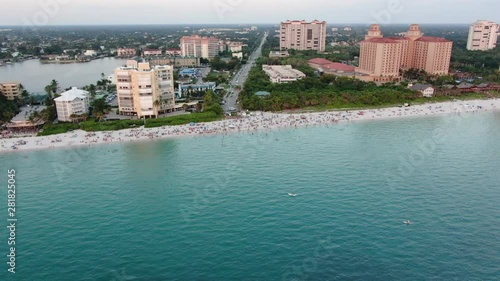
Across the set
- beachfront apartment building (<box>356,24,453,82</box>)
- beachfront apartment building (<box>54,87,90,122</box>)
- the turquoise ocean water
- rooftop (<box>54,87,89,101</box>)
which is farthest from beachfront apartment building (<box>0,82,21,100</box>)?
beachfront apartment building (<box>356,24,453,82</box>)

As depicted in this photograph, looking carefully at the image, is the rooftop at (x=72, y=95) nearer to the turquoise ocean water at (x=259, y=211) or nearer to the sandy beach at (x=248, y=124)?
the sandy beach at (x=248, y=124)

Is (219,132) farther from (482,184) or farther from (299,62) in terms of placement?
(299,62)

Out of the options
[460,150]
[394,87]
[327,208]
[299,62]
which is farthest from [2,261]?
[299,62]

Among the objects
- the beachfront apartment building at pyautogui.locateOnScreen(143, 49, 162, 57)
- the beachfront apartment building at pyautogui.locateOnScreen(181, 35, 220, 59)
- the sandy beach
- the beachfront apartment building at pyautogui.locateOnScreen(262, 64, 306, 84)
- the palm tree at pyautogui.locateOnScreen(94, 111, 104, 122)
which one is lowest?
the sandy beach

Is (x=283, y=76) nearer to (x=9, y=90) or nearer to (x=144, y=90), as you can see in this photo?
(x=144, y=90)

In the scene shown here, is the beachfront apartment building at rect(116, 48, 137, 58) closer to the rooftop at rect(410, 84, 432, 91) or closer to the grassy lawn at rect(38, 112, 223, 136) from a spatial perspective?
the grassy lawn at rect(38, 112, 223, 136)
